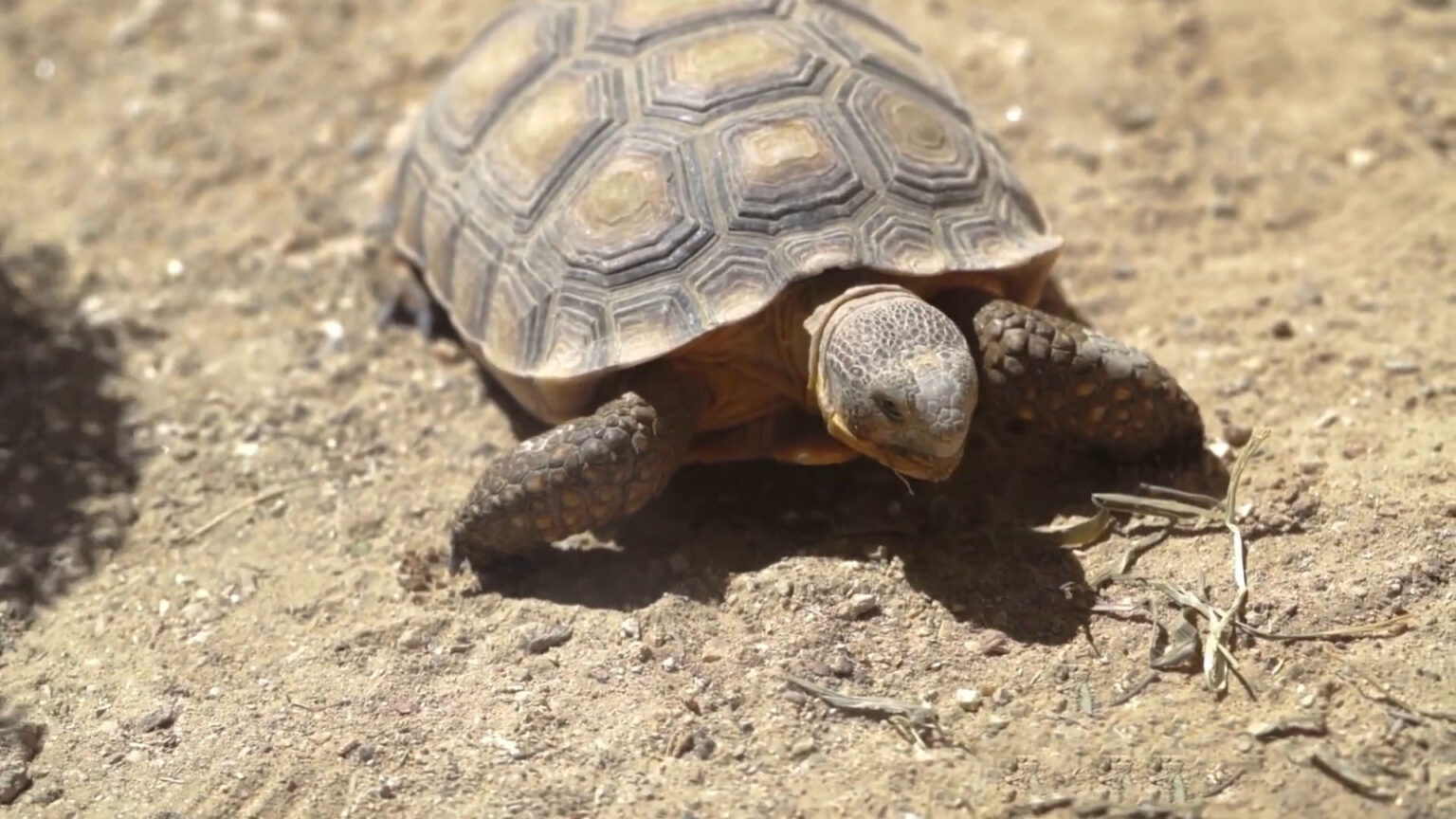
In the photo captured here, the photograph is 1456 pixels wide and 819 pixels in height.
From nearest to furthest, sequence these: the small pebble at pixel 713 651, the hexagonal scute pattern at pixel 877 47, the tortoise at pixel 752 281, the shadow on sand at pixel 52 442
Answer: the small pebble at pixel 713 651 < the tortoise at pixel 752 281 < the shadow on sand at pixel 52 442 < the hexagonal scute pattern at pixel 877 47

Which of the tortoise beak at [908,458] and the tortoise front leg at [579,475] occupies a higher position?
the tortoise beak at [908,458]

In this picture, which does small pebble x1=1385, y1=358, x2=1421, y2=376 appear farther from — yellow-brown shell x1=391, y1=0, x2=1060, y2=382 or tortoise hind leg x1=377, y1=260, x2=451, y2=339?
tortoise hind leg x1=377, y1=260, x2=451, y2=339

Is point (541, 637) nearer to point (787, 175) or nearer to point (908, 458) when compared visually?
point (908, 458)

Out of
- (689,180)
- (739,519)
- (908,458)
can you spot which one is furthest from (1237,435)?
(689,180)

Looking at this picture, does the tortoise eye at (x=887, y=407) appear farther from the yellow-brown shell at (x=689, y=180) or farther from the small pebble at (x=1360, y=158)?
the small pebble at (x=1360, y=158)

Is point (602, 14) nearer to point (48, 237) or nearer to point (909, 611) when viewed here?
point (909, 611)

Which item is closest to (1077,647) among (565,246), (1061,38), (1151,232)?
(565,246)

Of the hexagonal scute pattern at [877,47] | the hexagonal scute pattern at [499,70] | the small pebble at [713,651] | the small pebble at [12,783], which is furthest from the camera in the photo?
the hexagonal scute pattern at [499,70]

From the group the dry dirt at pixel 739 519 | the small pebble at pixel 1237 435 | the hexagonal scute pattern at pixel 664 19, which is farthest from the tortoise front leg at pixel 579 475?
the small pebble at pixel 1237 435
